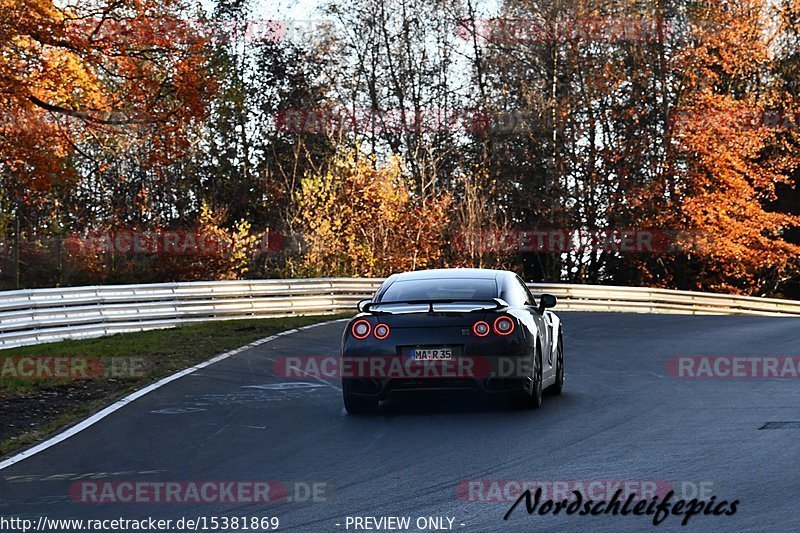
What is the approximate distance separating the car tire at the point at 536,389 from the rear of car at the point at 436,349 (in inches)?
8.2

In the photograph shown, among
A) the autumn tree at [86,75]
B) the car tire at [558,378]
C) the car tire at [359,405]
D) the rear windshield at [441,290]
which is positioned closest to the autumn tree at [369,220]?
the autumn tree at [86,75]

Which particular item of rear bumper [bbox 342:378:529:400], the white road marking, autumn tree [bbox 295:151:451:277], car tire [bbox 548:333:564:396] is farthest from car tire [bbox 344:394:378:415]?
autumn tree [bbox 295:151:451:277]

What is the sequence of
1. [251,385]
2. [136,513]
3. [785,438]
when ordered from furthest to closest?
[251,385] → [785,438] → [136,513]

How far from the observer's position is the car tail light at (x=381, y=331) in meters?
11.6

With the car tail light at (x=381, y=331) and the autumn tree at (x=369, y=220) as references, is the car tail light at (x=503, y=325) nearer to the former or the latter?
the car tail light at (x=381, y=331)

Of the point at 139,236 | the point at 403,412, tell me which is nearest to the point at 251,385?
the point at 403,412

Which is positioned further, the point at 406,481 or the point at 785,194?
the point at 785,194

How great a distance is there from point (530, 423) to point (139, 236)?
27.7m

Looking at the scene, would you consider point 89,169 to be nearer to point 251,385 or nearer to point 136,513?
point 251,385

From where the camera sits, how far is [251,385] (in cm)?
1487

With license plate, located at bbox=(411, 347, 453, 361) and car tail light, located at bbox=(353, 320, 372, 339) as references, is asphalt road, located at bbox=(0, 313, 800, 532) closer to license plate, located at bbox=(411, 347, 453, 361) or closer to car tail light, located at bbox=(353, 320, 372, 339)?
license plate, located at bbox=(411, 347, 453, 361)

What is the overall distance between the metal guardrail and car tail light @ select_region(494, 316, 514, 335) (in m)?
10.1

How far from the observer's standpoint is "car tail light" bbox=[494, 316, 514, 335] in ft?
37.8

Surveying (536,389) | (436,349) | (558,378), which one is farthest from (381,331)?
(558,378)
